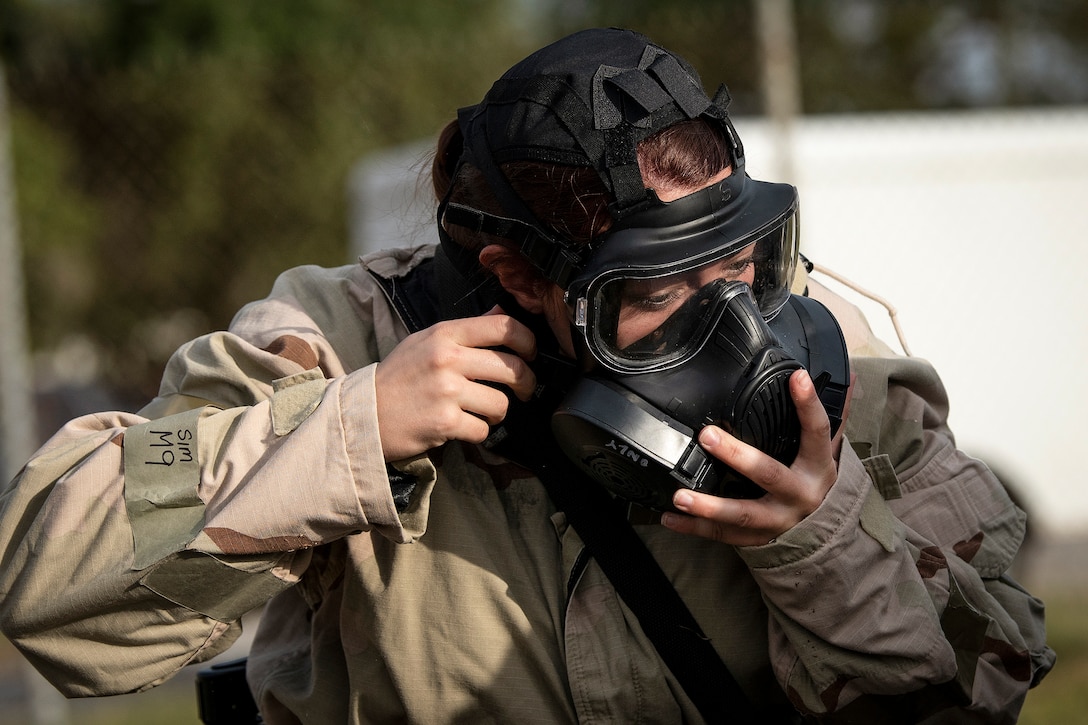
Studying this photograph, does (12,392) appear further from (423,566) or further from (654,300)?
(654,300)

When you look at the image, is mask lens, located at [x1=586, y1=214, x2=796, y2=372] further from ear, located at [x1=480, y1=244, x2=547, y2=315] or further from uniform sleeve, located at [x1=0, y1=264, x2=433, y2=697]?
uniform sleeve, located at [x1=0, y1=264, x2=433, y2=697]

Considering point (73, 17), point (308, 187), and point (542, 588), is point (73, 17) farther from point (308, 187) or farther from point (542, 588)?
point (542, 588)

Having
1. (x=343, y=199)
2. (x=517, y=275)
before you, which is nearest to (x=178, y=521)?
(x=517, y=275)

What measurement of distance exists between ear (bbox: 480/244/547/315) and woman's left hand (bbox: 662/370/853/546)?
47 centimetres

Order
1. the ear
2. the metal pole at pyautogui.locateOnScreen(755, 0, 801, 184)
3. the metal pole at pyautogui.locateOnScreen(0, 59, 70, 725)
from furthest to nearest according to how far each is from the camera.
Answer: the metal pole at pyautogui.locateOnScreen(755, 0, 801, 184) < the metal pole at pyautogui.locateOnScreen(0, 59, 70, 725) < the ear

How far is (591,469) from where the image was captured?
2174 millimetres

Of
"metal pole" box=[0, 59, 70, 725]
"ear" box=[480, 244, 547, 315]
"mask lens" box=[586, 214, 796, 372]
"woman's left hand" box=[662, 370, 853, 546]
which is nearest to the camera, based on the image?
"woman's left hand" box=[662, 370, 853, 546]

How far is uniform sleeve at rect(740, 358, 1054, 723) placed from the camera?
6.77 feet

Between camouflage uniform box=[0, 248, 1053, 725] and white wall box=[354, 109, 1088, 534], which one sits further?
white wall box=[354, 109, 1088, 534]

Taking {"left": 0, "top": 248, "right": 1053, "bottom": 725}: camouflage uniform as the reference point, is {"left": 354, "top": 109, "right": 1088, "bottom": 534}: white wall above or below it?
below

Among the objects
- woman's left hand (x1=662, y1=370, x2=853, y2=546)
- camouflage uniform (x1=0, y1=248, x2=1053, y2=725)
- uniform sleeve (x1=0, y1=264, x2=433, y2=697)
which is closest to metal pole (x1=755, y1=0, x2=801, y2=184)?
camouflage uniform (x1=0, y1=248, x2=1053, y2=725)

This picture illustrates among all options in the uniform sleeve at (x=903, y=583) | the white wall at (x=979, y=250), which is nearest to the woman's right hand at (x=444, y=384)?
the uniform sleeve at (x=903, y=583)

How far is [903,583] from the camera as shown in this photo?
212 centimetres

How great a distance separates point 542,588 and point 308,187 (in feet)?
33.9
